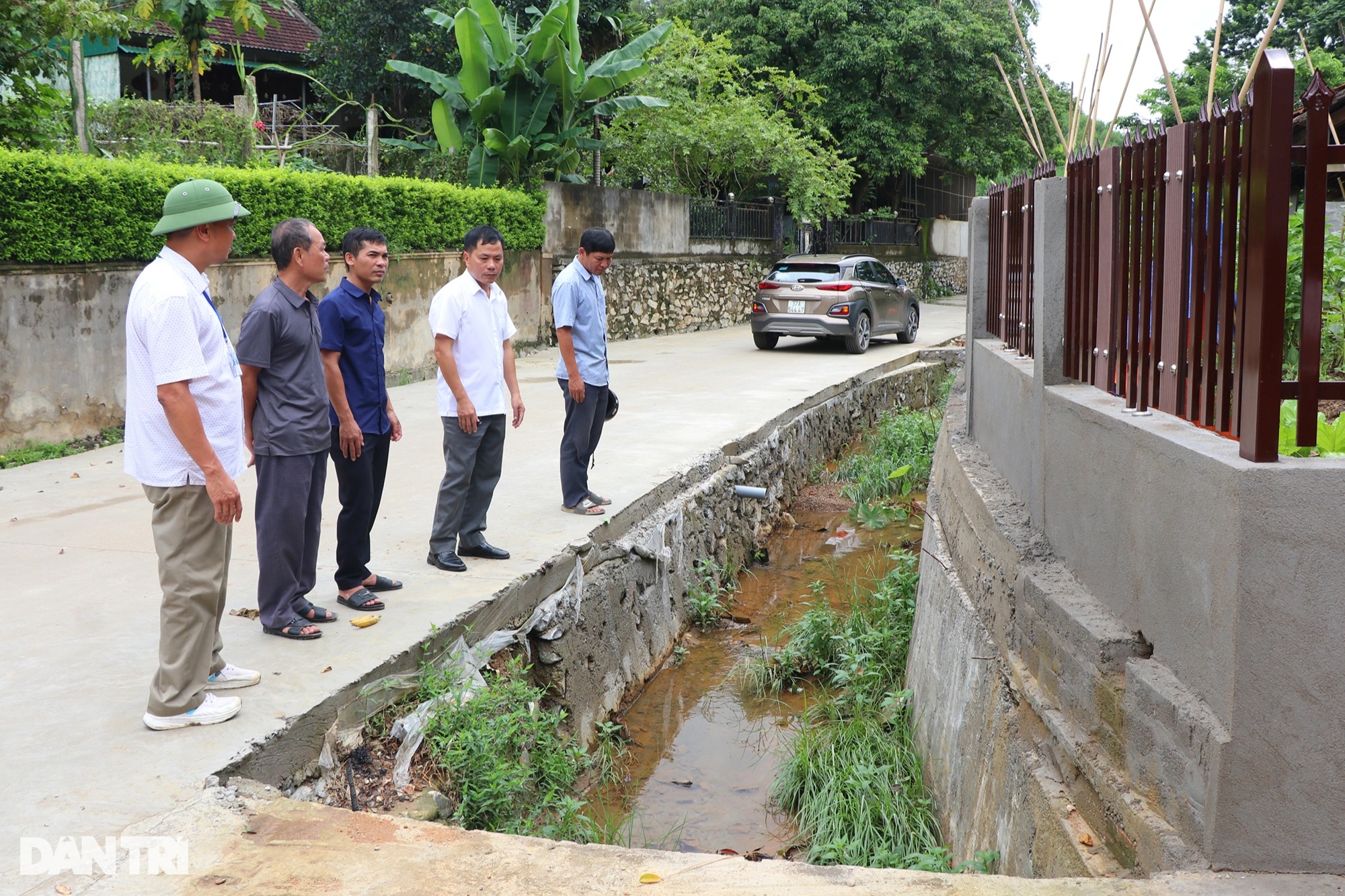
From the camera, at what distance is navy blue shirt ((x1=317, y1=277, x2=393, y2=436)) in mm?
4969

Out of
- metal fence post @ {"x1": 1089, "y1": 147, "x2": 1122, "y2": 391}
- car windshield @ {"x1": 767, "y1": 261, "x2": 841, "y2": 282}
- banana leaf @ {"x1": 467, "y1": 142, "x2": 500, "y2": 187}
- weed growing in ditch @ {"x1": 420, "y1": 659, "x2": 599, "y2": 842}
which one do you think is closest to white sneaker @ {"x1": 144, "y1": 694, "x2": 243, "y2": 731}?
weed growing in ditch @ {"x1": 420, "y1": 659, "x2": 599, "y2": 842}

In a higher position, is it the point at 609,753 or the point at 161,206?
the point at 161,206

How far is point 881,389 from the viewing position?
1494 centimetres

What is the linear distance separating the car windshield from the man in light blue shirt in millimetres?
10197

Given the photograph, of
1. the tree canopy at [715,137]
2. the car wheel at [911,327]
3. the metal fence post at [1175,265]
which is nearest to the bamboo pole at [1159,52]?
the metal fence post at [1175,265]

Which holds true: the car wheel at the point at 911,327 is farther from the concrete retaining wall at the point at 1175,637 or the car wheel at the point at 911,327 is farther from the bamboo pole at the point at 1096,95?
the concrete retaining wall at the point at 1175,637

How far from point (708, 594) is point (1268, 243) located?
18.0 feet

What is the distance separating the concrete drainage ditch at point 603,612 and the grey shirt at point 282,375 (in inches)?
39.1

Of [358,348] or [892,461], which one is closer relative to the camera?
[358,348]

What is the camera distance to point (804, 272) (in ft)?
54.7

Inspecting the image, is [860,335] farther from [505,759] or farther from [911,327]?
[505,759]

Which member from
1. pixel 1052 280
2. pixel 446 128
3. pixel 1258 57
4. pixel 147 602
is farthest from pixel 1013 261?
pixel 446 128

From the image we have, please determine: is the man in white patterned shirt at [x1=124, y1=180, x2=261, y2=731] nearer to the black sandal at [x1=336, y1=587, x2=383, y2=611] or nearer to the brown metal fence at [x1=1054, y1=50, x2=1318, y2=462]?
the black sandal at [x1=336, y1=587, x2=383, y2=611]

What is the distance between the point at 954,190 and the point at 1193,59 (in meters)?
8.37
